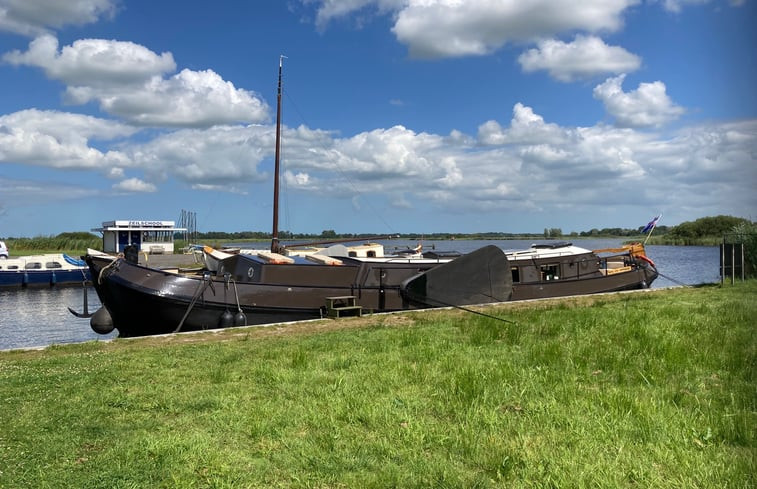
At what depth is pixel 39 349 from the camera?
10547mm

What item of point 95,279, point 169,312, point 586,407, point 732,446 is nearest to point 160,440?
point 586,407

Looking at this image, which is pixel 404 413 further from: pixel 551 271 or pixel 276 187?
pixel 276 187

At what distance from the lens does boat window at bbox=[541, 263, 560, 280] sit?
22109 millimetres

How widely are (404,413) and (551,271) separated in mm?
17923

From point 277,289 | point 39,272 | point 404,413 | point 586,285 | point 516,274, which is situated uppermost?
point 516,274

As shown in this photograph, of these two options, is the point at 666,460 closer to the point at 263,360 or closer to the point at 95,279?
the point at 263,360

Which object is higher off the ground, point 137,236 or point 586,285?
point 137,236

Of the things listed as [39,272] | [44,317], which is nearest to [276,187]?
[44,317]

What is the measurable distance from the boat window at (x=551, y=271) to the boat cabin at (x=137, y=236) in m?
45.5

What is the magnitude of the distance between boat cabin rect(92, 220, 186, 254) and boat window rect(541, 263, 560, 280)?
149 ft

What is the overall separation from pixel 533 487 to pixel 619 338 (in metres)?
5.49

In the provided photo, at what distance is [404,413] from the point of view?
5.60 meters

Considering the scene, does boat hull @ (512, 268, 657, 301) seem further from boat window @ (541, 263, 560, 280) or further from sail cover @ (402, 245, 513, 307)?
sail cover @ (402, 245, 513, 307)

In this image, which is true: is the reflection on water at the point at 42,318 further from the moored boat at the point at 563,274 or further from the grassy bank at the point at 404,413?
the grassy bank at the point at 404,413
